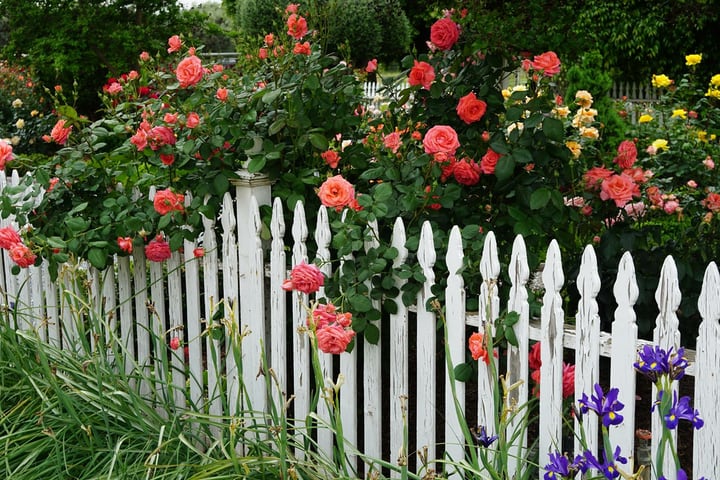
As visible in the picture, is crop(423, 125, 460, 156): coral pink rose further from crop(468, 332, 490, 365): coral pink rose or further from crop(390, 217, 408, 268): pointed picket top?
crop(468, 332, 490, 365): coral pink rose

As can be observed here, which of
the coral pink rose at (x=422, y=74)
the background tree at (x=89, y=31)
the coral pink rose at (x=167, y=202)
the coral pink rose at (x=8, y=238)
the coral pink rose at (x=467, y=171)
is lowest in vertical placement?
the coral pink rose at (x=8, y=238)

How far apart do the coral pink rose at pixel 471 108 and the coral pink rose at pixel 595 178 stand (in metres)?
0.40

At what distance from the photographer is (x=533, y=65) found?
2.66m

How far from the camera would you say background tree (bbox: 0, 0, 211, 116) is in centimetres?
1123

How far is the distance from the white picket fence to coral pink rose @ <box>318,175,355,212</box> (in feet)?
0.48

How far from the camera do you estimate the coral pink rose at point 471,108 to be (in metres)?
2.71

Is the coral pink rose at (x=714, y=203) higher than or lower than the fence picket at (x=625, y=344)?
higher

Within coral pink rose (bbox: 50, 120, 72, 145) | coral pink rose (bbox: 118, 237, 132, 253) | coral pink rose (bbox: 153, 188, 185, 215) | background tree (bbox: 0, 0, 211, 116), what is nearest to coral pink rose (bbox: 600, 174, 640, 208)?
coral pink rose (bbox: 153, 188, 185, 215)

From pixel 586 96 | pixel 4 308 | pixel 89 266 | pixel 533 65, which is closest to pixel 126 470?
pixel 4 308

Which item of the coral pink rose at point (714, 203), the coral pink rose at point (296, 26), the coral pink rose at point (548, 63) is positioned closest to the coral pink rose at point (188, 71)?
the coral pink rose at point (296, 26)

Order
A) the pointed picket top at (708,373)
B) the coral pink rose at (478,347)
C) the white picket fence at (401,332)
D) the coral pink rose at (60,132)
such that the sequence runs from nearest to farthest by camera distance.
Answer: the pointed picket top at (708,373)
the white picket fence at (401,332)
the coral pink rose at (478,347)
the coral pink rose at (60,132)

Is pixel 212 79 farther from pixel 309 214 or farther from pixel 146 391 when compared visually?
pixel 146 391

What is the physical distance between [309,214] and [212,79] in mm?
534

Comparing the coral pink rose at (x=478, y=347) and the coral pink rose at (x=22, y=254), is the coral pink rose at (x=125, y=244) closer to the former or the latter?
the coral pink rose at (x=22, y=254)
